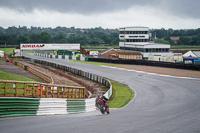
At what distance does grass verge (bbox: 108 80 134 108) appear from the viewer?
26.7 metres

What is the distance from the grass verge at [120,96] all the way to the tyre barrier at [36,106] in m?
6.48

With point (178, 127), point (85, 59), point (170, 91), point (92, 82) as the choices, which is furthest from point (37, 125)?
point (85, 59)

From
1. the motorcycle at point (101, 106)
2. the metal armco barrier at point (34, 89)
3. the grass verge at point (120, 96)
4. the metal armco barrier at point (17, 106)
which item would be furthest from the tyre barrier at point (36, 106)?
the grass verge at point (120, 96)

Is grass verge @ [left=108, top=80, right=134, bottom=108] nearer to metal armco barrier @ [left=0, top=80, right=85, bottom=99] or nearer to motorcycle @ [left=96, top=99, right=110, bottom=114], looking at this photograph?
metal armco barrier @ [left=0, top=80, right=85, bottom=99]

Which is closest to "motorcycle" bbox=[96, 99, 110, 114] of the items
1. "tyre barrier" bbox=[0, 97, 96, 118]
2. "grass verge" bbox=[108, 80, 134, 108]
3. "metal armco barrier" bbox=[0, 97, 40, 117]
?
"tyre barrier" bbox=[0, 97, 96, 118]

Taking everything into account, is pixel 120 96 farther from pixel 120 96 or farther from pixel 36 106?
pixel 36 106

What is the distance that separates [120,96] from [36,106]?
595 inches

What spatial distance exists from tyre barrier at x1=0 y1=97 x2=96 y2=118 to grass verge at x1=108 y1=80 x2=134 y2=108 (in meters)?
6.48

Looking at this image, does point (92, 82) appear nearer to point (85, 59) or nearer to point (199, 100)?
point (199, 100)

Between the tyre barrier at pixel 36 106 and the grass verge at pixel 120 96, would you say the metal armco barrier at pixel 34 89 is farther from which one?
the grass verge at pixel 120 96

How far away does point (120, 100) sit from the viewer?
28.5m

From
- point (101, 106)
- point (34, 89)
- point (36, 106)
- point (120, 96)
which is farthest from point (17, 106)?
point (120, 96)

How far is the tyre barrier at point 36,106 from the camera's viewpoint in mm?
15348

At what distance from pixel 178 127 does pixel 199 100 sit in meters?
12.6
